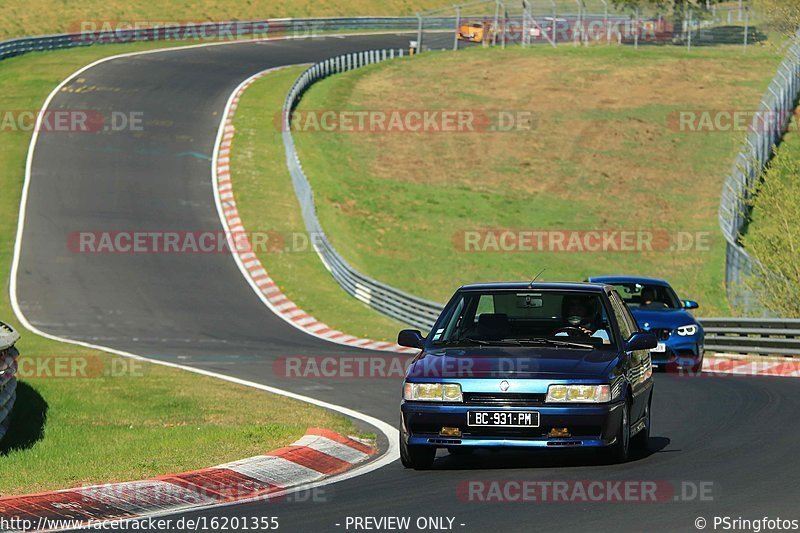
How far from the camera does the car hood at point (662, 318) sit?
840 inches

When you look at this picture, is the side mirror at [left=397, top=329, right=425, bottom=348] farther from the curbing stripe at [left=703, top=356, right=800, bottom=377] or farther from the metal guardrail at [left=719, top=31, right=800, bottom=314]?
the metal guardrail at [left=719, top=31, right=800, bottom=314]

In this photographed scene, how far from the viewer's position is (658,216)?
44.4m

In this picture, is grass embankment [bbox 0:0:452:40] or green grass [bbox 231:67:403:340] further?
grass embankment [bbox 0:0:452:40]

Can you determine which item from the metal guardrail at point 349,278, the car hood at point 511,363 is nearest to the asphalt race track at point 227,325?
the car hood at point 511,363

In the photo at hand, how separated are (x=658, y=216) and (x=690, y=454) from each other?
3341 cm

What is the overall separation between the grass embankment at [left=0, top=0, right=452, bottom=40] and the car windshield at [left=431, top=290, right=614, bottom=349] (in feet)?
197

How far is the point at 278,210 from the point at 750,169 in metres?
14.0

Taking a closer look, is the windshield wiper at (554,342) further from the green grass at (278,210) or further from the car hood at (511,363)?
the green grass at (278,210)

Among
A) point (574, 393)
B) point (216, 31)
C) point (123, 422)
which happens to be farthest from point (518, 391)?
point (216, 31)

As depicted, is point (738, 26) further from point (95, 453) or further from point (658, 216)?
point (95, 453)

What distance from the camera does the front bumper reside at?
1041cm

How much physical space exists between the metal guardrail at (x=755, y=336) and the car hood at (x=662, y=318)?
295cm

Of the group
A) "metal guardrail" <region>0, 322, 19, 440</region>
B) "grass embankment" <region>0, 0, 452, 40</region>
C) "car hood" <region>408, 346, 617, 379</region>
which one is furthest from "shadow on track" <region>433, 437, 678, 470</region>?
"grass embankment" <region>0, 0, 452, 40</region>

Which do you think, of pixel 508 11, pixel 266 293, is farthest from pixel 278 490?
pixel 508 11
